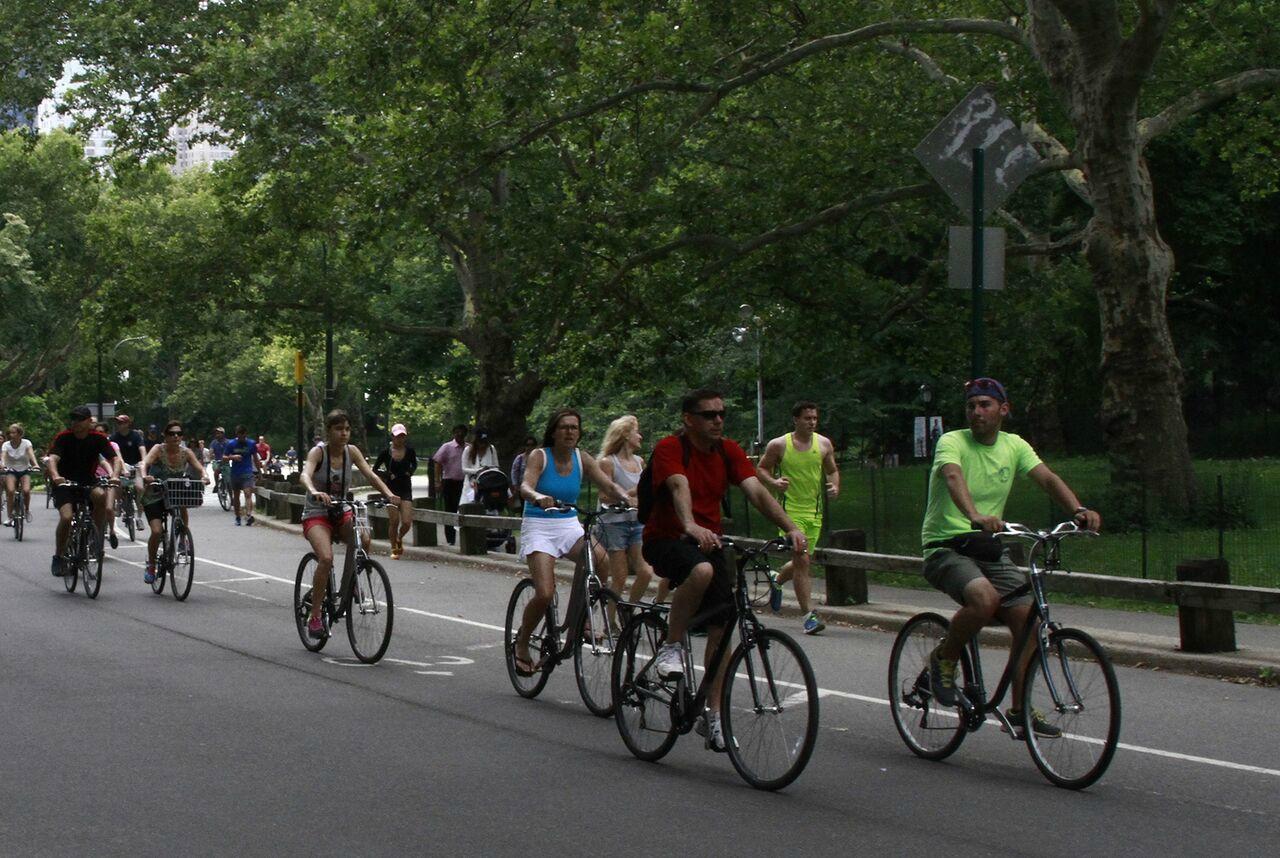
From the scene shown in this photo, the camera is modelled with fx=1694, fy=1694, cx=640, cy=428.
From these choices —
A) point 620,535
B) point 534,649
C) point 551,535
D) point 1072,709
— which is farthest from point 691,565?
point 620,535

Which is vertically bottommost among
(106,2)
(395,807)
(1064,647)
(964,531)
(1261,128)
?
(395,807)

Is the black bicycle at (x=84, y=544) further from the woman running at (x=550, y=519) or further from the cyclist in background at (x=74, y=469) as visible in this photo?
the woman running at (x=550, y=519)

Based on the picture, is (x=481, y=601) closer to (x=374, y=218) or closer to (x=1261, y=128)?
(x=374, y=218)

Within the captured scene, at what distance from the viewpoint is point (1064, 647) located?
7.65 m

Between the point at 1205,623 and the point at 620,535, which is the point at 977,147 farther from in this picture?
the point at 620,535

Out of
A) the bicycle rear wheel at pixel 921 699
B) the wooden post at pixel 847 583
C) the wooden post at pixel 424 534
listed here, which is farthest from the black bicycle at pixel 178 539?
the bicycle rear wheel at pixel 921 699

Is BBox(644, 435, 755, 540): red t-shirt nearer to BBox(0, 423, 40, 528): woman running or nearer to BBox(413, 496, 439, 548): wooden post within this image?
BBox(413, 496, 439, 548): wooden post

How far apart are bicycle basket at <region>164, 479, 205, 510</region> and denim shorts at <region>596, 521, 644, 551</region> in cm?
585

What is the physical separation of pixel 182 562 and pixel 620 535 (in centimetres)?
639

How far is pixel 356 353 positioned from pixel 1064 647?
42338 mm

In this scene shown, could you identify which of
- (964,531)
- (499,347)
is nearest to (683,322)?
(499,347)

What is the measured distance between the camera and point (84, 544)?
1750cm

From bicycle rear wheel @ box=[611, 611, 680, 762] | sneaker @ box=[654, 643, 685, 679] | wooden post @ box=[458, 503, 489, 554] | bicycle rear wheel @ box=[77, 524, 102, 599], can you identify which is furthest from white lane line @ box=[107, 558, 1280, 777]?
wooden post @ box=[458, 503, 489, 554]

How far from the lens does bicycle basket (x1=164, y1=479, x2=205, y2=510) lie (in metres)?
16.8
